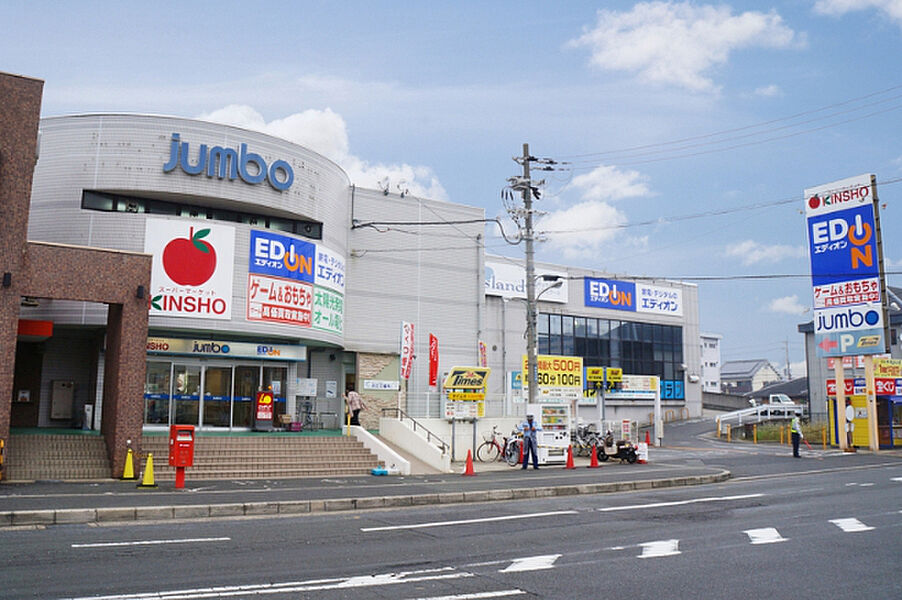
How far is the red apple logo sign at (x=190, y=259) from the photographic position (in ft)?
80.0

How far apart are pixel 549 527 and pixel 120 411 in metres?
12.4

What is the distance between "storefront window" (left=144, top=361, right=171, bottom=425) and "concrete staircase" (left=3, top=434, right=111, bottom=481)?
3740 mm

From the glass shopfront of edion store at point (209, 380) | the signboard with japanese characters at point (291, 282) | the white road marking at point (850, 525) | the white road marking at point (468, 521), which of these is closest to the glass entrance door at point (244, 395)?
the glass shopfront of edion store at point (209, 380)

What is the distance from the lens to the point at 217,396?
26.4 metres

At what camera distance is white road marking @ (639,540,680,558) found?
9938 millimetres

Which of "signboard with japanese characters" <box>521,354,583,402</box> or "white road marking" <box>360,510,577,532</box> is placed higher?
"signboard with japanese characters" <box>521,354,583,402</box>

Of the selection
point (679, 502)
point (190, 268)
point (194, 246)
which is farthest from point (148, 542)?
point (194, 246)

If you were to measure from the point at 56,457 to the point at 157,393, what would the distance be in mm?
5729

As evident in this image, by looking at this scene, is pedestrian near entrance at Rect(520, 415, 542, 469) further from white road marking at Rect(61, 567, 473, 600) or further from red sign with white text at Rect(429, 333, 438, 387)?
white road marking at Rect(61, 567, 473, 600)

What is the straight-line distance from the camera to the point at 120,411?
19.5 meters

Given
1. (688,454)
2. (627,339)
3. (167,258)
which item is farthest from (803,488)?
(627,339)

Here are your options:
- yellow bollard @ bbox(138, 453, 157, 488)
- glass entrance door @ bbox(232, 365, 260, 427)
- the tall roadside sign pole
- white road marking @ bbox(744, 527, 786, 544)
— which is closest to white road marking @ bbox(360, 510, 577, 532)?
white road marking @ bbox(744, 527, 786, 544)

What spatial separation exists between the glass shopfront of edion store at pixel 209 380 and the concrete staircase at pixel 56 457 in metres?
4.12

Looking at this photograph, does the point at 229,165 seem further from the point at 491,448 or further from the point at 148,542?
the point at 148,542
